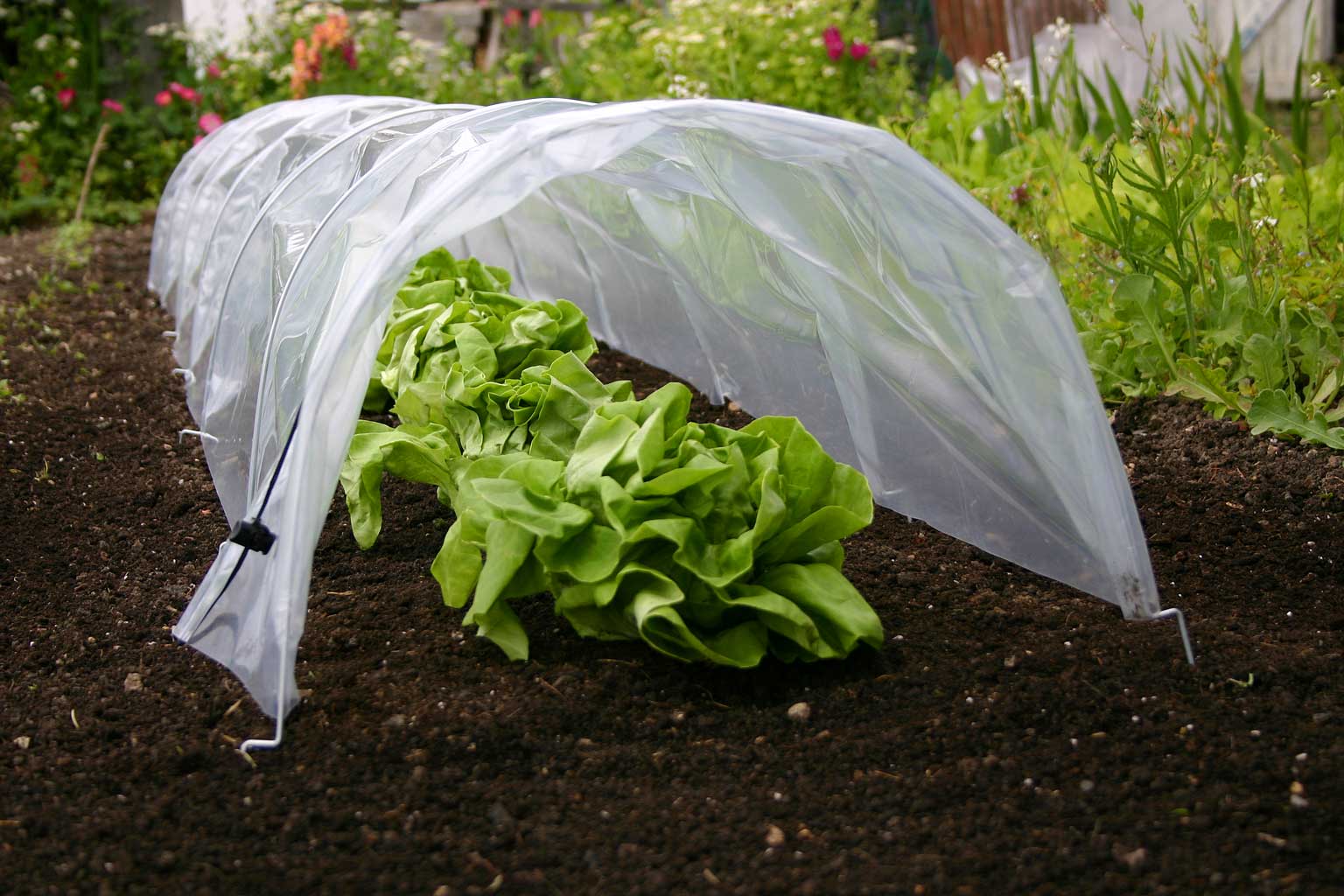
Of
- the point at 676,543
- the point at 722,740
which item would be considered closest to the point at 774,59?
the point at 676,543

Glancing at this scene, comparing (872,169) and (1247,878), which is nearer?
(1247,878)

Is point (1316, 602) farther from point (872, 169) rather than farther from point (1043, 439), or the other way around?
point (872, 169)

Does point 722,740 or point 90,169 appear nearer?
point 722,740

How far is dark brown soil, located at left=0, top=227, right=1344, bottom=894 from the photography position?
1.84 m

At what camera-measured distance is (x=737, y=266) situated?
314cm

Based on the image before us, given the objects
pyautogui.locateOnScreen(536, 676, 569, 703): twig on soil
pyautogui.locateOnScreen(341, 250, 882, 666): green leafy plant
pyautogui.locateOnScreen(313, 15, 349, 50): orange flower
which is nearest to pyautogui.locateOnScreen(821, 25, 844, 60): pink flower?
pyautogui.locateOnScreen(313, 15, 349, 50): orange flower

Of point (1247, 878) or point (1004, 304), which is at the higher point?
point (1004, 304)

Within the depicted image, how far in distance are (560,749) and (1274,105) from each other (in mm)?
6917

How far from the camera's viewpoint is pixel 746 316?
3232 millimetres

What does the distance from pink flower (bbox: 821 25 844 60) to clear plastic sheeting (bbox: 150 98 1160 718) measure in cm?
353

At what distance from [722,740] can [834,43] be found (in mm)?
5360

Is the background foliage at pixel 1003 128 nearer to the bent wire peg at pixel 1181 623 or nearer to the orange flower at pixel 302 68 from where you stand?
the orange flower at pixel 302 68

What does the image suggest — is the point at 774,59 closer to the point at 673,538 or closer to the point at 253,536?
the point at 673,538

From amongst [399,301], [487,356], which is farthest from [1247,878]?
[399,301]
